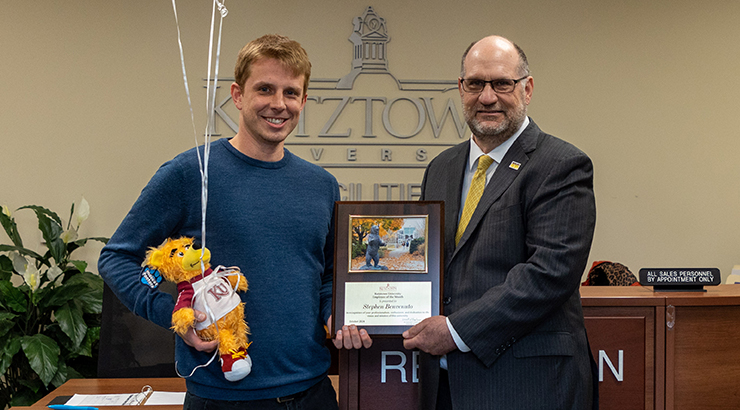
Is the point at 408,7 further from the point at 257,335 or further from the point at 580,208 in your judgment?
the point at 257,335

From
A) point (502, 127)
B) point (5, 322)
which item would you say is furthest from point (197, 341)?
point (5, 322)

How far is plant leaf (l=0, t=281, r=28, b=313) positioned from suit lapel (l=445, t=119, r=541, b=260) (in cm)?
255

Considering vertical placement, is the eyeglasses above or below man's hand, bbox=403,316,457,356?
above

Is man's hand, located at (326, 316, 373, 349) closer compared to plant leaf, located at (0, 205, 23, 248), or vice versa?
man's hand, located at (326, 316, 373, 349)

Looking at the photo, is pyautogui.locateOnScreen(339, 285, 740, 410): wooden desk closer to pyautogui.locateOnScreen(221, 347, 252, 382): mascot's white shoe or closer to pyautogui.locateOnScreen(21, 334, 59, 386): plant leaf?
pyautogui.locateOnScreen(221, 347, 252, 382): mascot's white shoe

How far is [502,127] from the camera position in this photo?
154 cm

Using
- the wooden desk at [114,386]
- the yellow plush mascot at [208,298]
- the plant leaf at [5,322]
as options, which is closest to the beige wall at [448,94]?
the plant leaf at [5,322]

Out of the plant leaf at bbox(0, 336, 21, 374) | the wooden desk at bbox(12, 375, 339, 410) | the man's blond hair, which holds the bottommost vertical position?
the plant leaf at bbox(0, 336, 21, 374)

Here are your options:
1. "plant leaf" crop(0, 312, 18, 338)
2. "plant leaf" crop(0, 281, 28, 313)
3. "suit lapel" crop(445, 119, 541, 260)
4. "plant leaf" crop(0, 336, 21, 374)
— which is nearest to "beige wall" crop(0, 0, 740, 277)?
"plant leaf" crop(0, 281, 28, 313)

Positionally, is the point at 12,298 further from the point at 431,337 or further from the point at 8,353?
the point at 431,337

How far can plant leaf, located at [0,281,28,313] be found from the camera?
2945mm

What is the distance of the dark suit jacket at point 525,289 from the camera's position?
1345 mm

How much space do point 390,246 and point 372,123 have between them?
93.1 inches

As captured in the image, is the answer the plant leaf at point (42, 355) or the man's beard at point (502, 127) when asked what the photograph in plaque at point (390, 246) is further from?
the plant leaf at point (42, 355)
